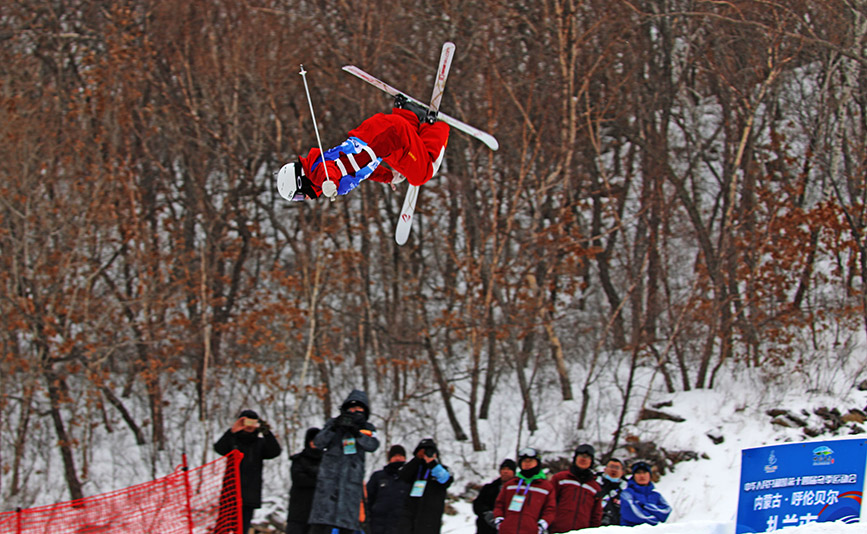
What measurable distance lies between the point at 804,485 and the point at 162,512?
5811 mm

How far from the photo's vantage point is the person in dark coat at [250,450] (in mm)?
5844

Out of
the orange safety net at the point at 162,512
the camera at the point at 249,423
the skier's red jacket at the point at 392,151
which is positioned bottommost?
the orange safety net at the point at 162,512

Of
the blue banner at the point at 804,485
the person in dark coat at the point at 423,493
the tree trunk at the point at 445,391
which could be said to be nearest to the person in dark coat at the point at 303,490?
the person in dark coat at the point at 423,493

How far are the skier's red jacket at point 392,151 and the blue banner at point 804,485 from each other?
9.31 feet

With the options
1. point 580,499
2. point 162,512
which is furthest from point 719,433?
point 162,512

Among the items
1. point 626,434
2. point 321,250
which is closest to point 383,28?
point 321,250

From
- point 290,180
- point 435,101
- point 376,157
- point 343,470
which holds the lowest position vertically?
point 343,470

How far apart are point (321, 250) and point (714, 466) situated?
6.86 metres

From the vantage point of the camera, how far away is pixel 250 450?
5926mm

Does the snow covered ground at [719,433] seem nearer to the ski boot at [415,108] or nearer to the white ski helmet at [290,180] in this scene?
the ski boot at [415,108]

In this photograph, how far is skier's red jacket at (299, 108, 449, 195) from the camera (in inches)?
188

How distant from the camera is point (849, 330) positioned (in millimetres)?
12422

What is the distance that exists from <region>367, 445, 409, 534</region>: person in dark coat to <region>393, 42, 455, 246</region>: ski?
1646 millimetres

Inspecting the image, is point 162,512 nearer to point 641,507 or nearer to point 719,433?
point 641,507
